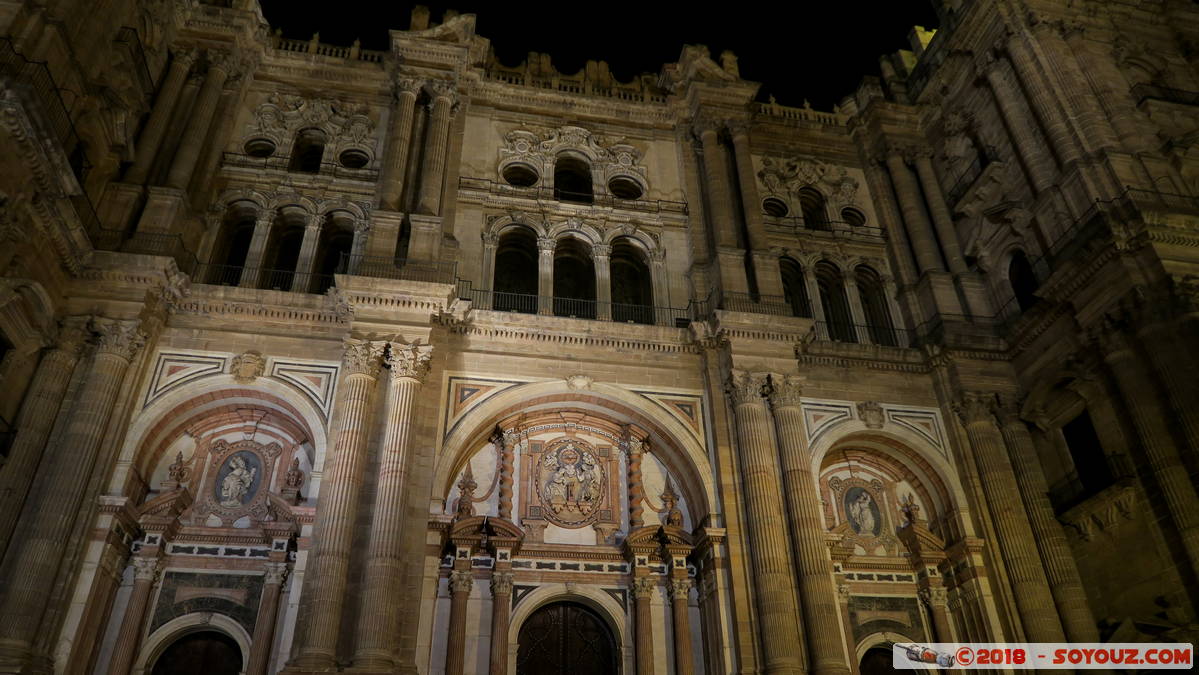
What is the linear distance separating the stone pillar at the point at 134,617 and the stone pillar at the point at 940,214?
1872 centimetres

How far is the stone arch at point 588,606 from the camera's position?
1481cm

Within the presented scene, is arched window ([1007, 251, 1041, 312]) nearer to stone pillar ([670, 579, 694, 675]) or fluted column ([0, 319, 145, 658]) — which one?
stone pillar ([670, 579, 694, 675])

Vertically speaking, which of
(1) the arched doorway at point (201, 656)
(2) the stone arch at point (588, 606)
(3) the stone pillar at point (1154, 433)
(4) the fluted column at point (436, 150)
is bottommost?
(1) the arched doorway at point (201, 656)

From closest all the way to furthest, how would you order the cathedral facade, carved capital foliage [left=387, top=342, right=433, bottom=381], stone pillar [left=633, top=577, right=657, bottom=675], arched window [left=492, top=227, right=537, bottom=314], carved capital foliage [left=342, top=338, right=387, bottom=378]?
the cathedral facade
stone pillar [left=633, top=577, right=657, bottom=675]
carved capital foliage [left=342, top=338, right=387, bottom=378]
carved capital foliage [left=387, top=342, right=433, bottom=381]
arched window [left=492, top=227, right=537, bottom=314]

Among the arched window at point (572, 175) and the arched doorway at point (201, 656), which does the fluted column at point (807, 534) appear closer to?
the arched window at point (572, 175)

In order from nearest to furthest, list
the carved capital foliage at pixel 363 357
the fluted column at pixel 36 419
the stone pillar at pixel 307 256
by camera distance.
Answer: the fluted column at pixel 36 419
the carved capital foliage at pixel 363 357
the stone pillar at pixel 307 256

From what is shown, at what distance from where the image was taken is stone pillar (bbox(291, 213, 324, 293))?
17453mm

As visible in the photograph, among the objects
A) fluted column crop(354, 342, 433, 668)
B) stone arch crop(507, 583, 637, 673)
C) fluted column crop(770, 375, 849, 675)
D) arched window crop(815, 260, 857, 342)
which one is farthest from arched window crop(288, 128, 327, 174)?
arched window crop(815, 260, 857, 342)

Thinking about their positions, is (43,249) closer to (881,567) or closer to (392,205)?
(392,205)

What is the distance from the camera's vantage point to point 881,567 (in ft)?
54.6

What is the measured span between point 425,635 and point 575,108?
14.5 metres

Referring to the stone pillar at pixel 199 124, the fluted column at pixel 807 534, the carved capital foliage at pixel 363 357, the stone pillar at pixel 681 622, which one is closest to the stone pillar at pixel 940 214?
the fluted column at pixel 807 534

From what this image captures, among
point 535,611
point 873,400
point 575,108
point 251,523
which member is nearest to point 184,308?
point 251,523

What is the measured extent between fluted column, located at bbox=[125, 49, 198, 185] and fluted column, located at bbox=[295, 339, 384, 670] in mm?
6633
